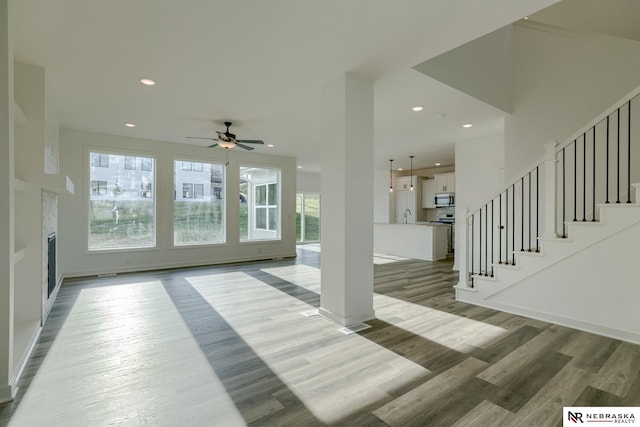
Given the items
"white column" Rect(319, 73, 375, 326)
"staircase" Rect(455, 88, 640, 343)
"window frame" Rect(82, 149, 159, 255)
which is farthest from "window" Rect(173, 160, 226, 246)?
"staircase" Rect(455, 88, 640, 343)

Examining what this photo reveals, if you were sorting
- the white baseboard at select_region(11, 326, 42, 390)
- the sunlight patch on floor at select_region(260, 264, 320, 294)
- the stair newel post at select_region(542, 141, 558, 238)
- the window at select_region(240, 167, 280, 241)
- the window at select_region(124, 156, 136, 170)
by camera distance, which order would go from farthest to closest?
the window at select_region(240, 167, 280, 241) → the window at select_region(124, 156, 136, 170) → the sunlight patch on floor at select_region(260, 264, 320, 294) → the stair newel post at select_region(542, 141, 558, 238) → the white baseboard at select_region(11, 326, 42, 390)

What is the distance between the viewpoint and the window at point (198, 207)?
6.90 metres

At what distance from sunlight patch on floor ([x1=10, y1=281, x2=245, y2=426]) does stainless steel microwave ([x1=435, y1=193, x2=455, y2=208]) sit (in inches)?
334

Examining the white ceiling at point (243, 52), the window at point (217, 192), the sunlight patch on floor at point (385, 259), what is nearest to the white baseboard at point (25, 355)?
the white ceiling at point (243, 52)

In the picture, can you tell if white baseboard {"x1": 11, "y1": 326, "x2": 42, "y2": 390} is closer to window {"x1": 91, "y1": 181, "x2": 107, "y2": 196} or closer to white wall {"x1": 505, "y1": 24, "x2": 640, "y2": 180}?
window {"x1": 91, "y1": 181, "x2": 107, "y2": 196}

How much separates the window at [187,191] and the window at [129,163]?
1057mm

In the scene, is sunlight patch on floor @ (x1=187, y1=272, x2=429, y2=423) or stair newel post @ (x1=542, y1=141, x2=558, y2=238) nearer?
sunlight patch on floor @ (x1=187, y1=272, x2=429, y2=423)

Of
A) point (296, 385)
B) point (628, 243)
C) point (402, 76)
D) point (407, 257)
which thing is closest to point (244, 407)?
point (296, 385)

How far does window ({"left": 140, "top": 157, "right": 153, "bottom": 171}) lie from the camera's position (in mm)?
6504

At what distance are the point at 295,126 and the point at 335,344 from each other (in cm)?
398

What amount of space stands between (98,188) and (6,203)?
4693 mm

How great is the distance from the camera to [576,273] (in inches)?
128

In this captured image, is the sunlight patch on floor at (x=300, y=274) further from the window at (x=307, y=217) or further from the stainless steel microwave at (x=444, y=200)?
the stainless steel microwave at (x=444, y=200)

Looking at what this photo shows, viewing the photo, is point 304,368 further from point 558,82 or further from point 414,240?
point 414,240
